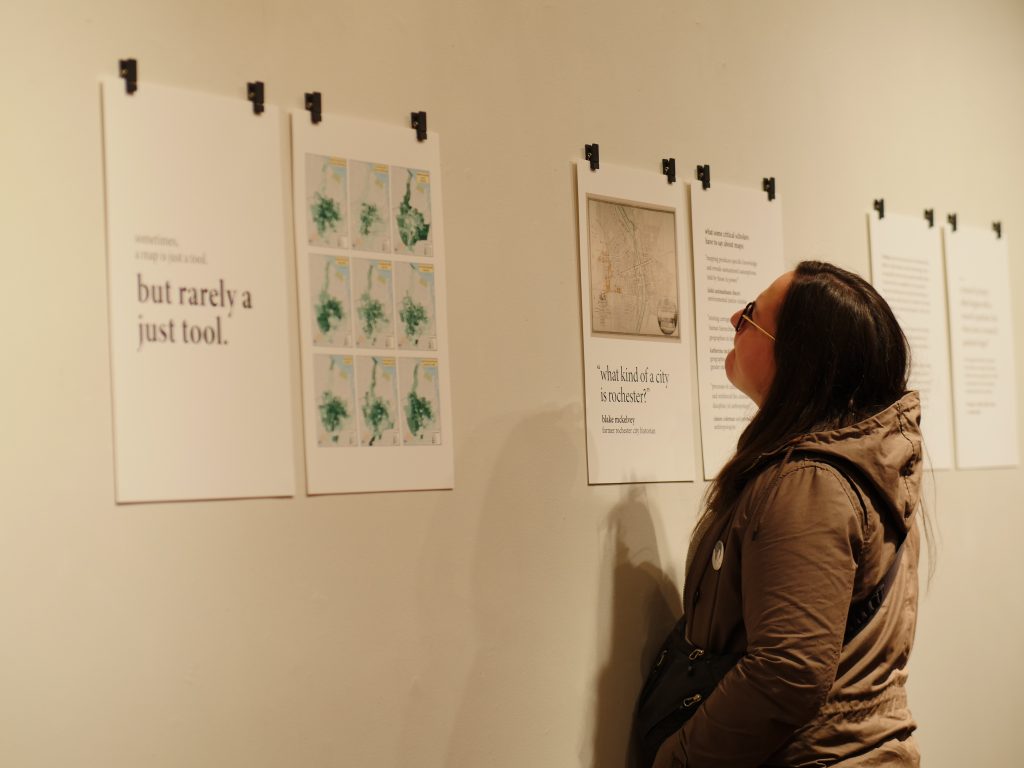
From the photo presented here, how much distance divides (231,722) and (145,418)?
1.67ft

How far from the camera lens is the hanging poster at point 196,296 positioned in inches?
68.8

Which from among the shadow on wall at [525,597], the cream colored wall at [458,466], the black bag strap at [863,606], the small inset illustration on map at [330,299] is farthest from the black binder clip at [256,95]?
the black bag strap at [863,606]

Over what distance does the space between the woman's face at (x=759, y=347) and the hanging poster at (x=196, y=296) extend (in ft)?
2.85

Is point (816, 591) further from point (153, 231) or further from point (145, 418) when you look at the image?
point (153, 231)

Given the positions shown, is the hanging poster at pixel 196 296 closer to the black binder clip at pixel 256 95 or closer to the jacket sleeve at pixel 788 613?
the black binder clip at pixel 256 95

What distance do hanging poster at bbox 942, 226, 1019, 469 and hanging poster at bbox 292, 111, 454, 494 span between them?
1.69 metres

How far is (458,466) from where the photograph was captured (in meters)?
2.10

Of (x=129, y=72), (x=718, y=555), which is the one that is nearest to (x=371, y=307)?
(x=129, y=72)

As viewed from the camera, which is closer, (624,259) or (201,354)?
(201,354)

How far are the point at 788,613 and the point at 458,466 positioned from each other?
67 centimetres

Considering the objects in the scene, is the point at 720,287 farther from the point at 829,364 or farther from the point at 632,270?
the point at 829,364

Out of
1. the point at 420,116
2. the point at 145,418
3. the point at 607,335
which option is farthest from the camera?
the point at 607,335

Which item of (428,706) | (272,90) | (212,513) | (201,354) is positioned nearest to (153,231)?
(201,354)

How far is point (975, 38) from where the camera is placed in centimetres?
329
